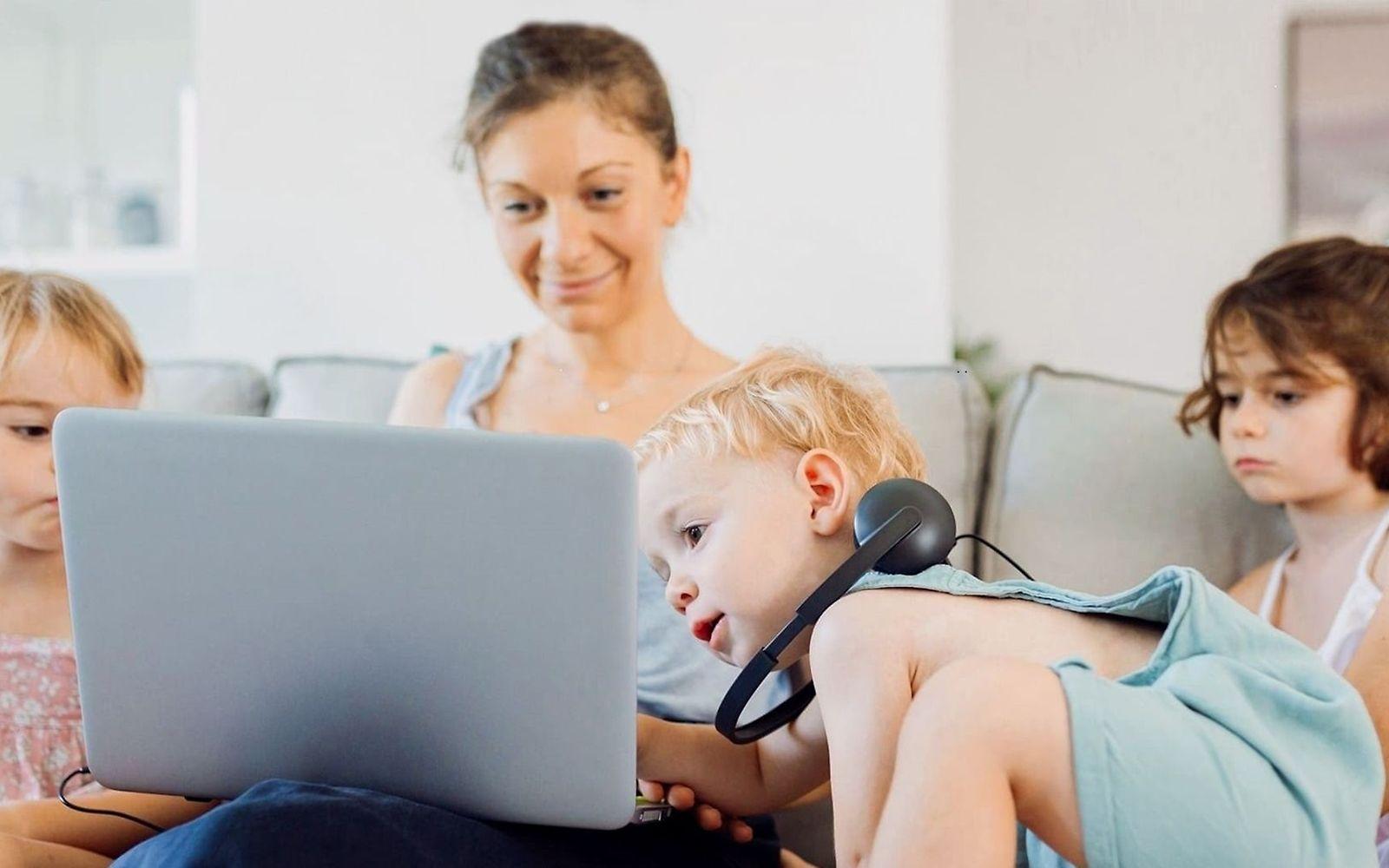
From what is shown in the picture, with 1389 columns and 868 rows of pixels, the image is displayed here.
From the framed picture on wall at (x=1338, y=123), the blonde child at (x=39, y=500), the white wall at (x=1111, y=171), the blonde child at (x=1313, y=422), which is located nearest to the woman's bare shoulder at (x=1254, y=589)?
the blonde child at (x=1313, y=422)

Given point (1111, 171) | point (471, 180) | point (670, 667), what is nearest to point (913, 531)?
point (670, 667)

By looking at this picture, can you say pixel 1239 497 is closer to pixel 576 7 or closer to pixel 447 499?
pixel 447 499

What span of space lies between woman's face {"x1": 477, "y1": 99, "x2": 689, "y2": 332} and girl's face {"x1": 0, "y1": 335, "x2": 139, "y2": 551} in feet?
1.78

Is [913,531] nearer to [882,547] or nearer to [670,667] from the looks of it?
[882,547]

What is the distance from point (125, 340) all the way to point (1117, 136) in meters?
2.74

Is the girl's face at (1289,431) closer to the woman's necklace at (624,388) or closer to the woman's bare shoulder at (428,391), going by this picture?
the woman's necklace at (624,388)

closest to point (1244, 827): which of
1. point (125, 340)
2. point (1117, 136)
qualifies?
point (125, 340)

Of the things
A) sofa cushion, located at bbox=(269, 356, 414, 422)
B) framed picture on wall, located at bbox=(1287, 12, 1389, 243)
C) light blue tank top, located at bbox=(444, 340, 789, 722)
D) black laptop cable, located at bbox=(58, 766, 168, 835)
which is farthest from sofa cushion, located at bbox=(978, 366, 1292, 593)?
framed picture on wall, located at bbox=(1287, 12, 1389, 243)

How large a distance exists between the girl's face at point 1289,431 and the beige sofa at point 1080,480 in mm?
71

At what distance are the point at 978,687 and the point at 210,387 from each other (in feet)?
4.65

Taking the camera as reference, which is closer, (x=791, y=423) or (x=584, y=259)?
(x=791, y=423)

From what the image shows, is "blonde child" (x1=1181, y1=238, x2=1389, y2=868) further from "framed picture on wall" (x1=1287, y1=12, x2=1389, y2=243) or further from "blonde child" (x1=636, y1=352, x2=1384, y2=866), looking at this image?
"framed picture on wall" (x1=1287, y1=12, x2=1389, y2=243)

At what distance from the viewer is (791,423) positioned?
1146 millimetres

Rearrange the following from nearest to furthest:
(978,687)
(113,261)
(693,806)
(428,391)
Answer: (978,687)
(693,806)
(428,391)
(113,261)
